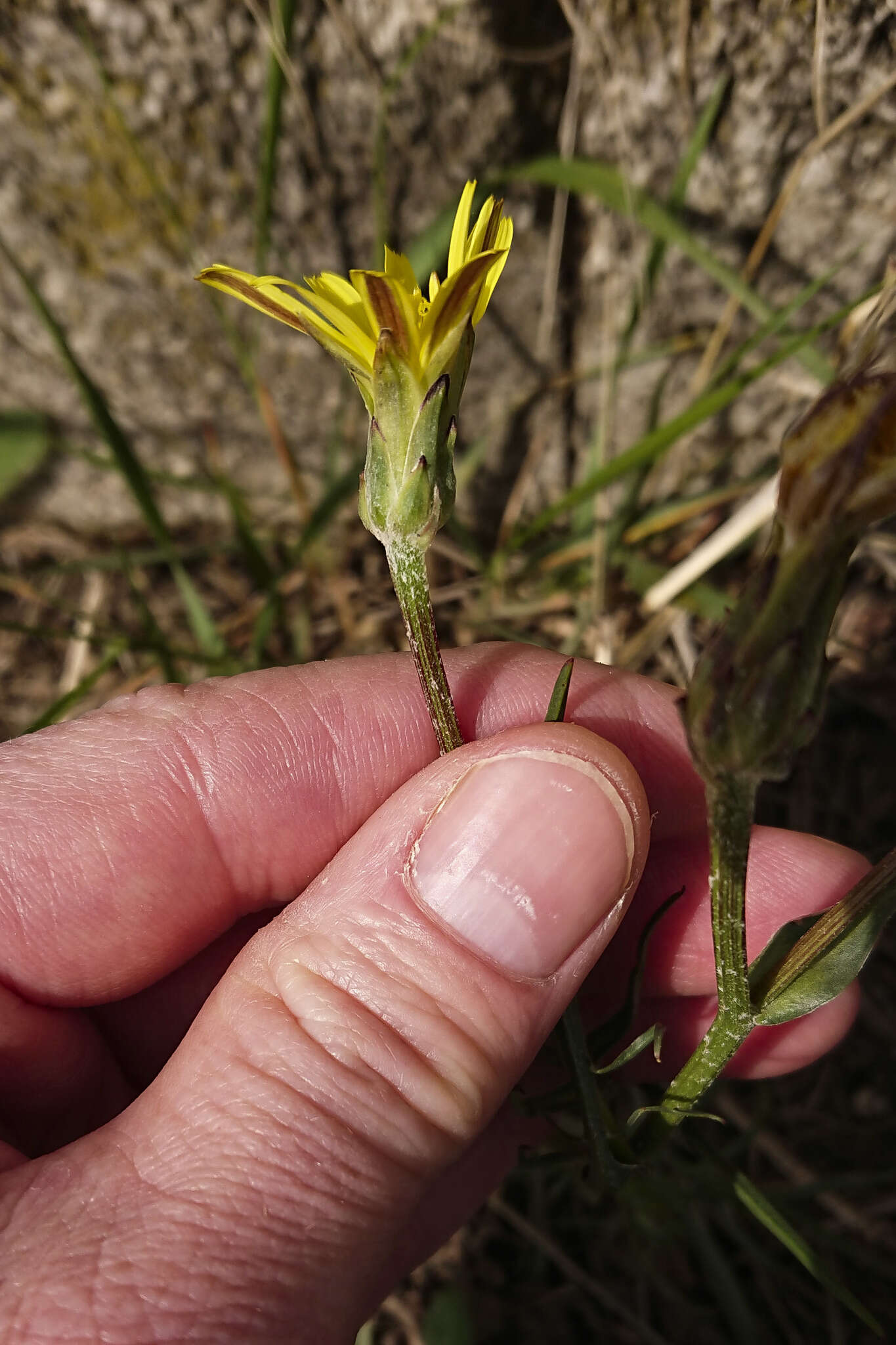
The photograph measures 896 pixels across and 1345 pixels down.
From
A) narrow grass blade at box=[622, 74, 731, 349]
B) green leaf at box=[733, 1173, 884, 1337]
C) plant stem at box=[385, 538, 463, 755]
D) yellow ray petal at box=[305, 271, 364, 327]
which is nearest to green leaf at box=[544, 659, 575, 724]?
plant stem at box=[385, 538, 463, 755]

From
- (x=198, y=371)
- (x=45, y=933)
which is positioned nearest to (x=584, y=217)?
(x=198, y=371)

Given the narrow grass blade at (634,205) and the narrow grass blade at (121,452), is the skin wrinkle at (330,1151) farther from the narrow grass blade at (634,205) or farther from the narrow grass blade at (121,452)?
the narrow grass blade at (634,205)

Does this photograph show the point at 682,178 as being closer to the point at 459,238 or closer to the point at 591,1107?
the point at 459,238

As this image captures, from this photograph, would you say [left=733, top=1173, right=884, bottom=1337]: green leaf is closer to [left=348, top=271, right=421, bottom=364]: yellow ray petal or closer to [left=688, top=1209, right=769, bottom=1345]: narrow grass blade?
[left=688, top=1209, right=769, bottom=1345]: narrow grass blade

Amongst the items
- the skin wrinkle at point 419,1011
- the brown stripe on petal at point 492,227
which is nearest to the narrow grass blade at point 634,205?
the brown stripe on petal at point 492,227

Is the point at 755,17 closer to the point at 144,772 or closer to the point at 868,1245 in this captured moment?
the point at 144,772

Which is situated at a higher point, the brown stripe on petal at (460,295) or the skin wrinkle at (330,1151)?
the brown stripe on petal at (460,295)

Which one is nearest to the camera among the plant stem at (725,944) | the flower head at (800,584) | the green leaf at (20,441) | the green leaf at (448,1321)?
the flower head at (800,584)

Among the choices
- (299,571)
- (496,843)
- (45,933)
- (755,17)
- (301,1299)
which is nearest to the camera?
(301,1299)
